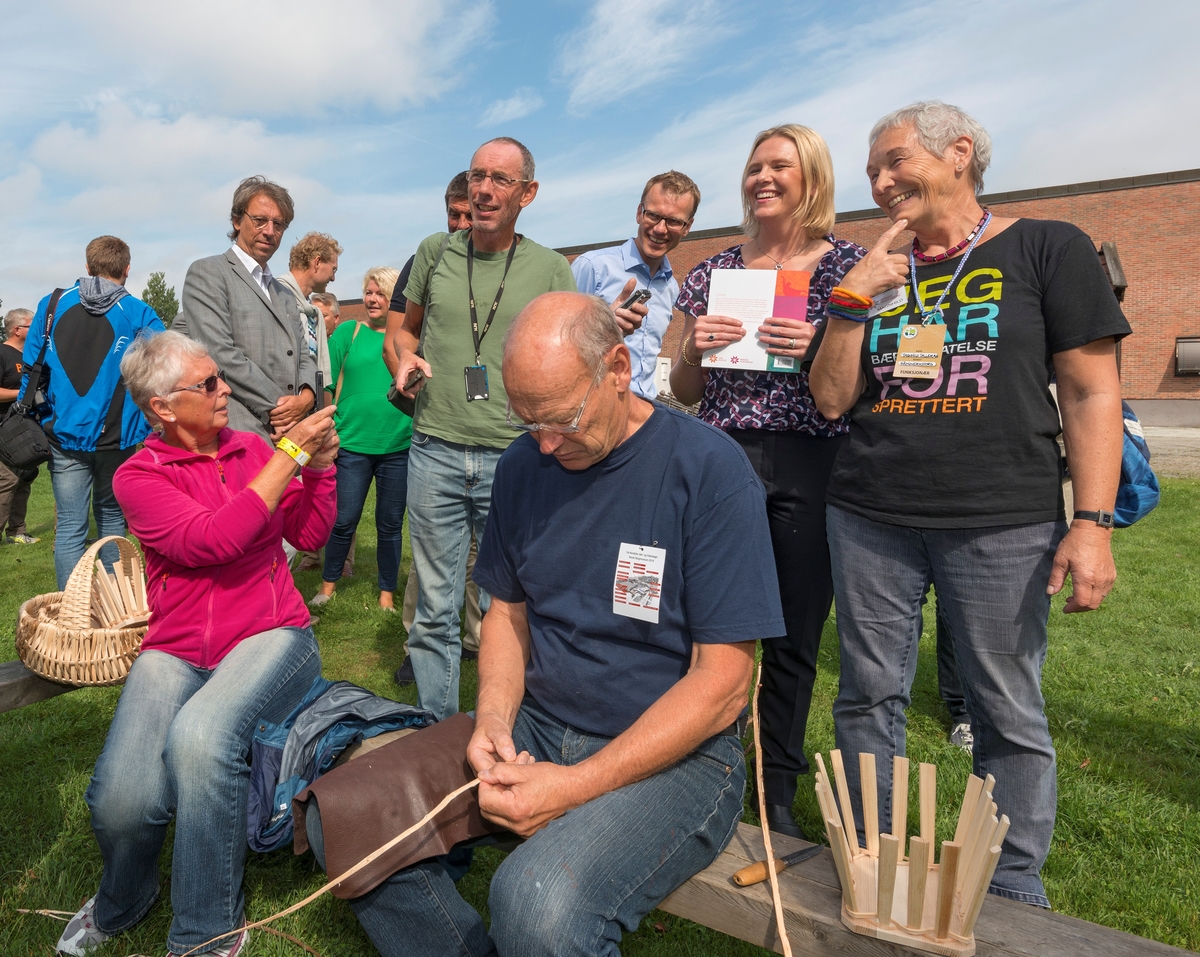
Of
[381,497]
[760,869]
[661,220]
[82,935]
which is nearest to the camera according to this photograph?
[760,869]

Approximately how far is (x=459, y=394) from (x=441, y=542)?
0.63 m

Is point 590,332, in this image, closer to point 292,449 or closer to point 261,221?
point 292,449

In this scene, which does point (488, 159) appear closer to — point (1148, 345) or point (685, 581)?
point (685, 581)

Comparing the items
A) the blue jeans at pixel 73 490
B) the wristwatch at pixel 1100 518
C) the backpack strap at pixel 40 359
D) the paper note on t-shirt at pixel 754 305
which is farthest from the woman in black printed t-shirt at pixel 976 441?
the backpack strap at pixel 40 359

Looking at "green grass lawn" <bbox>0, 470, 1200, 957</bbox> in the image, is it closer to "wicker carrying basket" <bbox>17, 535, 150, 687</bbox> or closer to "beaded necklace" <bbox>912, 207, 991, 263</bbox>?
"wicker carrying basket" <bbox>17, 535, 150, 687</bbox>

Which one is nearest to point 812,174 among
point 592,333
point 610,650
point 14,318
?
point 592,333

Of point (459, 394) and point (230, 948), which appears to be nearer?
point (230, 948)

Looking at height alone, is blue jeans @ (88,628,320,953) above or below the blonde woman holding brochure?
below

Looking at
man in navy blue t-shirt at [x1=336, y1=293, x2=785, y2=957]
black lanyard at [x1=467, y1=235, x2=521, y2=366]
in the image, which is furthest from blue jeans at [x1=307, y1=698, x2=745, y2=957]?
black lanyard at [x1=467, y1=235, x2=521, y2=366]

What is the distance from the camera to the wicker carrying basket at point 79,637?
2697 mm

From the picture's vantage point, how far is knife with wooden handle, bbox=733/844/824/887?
5.97 ft

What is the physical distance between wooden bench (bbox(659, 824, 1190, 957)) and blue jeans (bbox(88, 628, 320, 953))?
1278mm

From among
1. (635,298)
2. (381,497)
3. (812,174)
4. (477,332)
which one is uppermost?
(812,174)

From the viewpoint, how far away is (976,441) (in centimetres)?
222
